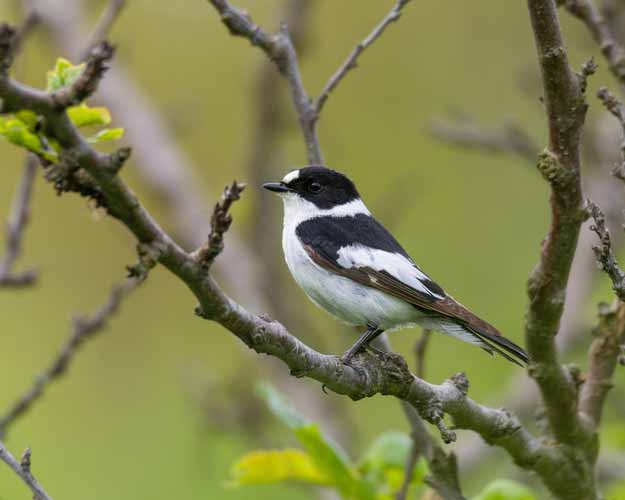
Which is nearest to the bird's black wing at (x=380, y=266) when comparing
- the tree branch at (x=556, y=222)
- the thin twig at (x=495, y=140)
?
the tree branch at (x=556, y=222)

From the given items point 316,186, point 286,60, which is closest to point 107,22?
point 286,60

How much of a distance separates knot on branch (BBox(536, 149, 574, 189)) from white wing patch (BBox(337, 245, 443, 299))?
1040 millimetres

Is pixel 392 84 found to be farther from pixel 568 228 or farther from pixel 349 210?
pixel 568 228

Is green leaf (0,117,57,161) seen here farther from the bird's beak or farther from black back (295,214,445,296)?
the bird's beak

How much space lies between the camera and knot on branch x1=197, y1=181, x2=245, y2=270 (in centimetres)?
161

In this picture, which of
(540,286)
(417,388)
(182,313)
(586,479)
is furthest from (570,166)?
(182,313)

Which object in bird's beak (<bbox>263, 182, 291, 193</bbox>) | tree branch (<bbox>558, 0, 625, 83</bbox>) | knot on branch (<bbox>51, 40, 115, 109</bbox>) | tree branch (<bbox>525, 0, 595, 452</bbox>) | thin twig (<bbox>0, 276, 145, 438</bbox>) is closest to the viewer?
knot on branch (<bbox>51, 40, 115, 109</bbox>)

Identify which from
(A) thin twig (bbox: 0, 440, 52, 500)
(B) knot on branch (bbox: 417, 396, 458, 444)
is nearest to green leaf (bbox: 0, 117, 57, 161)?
(A) thin twig (bbox: 0, 440, 52, 500)

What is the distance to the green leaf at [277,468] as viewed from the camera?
274cm

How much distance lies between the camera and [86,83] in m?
1.47

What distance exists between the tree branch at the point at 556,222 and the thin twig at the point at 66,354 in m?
1.28

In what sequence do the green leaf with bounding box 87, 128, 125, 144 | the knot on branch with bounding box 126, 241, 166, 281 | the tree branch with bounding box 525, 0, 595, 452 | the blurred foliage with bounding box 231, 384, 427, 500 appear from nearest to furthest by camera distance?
the knot on branch with bounding box 126, 241, 166, 281
the green leaf with bounding box 87, 128, 125, 144
the tree branch with bounding box 525, 0, 595, 452
the blurred foliage with bounding box 231, 384, 427, 500

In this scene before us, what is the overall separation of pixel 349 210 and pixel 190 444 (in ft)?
11.0

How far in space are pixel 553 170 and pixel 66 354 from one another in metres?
1.82
